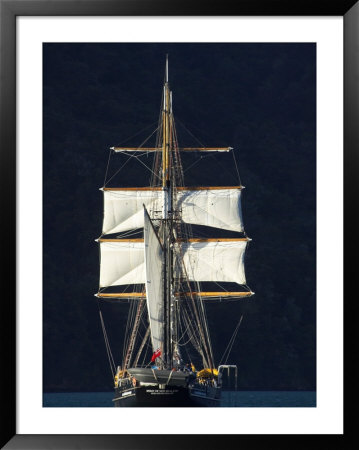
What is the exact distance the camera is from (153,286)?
5222 cm

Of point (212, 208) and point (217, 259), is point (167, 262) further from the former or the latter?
point (212, 208)

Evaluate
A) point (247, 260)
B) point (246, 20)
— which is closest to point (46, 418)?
point (246, 20)

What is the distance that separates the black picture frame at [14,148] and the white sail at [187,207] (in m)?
42.1

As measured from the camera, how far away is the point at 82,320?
120 m

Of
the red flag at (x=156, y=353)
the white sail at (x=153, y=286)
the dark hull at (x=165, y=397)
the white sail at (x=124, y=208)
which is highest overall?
the white sail at (x=124, y=208)

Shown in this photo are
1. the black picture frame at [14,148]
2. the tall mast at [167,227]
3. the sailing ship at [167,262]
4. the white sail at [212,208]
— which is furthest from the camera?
the white sail at [212,208]

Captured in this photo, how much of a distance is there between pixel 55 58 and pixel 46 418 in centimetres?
12918

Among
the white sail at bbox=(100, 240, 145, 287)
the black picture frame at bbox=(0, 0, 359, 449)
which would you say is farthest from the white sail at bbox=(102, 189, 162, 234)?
the black picture frame at bbox=(0, 0, 359, 449)

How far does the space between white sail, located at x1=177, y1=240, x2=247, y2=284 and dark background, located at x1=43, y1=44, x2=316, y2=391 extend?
1825 inches

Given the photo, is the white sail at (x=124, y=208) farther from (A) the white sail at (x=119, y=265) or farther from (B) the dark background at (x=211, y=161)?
(B) the dark background at (x=211, y=161)

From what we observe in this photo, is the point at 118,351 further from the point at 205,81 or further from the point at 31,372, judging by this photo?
the point at 31,372

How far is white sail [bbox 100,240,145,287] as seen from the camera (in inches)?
2721

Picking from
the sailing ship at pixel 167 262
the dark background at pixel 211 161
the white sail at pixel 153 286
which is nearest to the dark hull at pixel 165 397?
the sailing ship at pixel 167 262

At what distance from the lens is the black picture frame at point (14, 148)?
2472 centimetres
